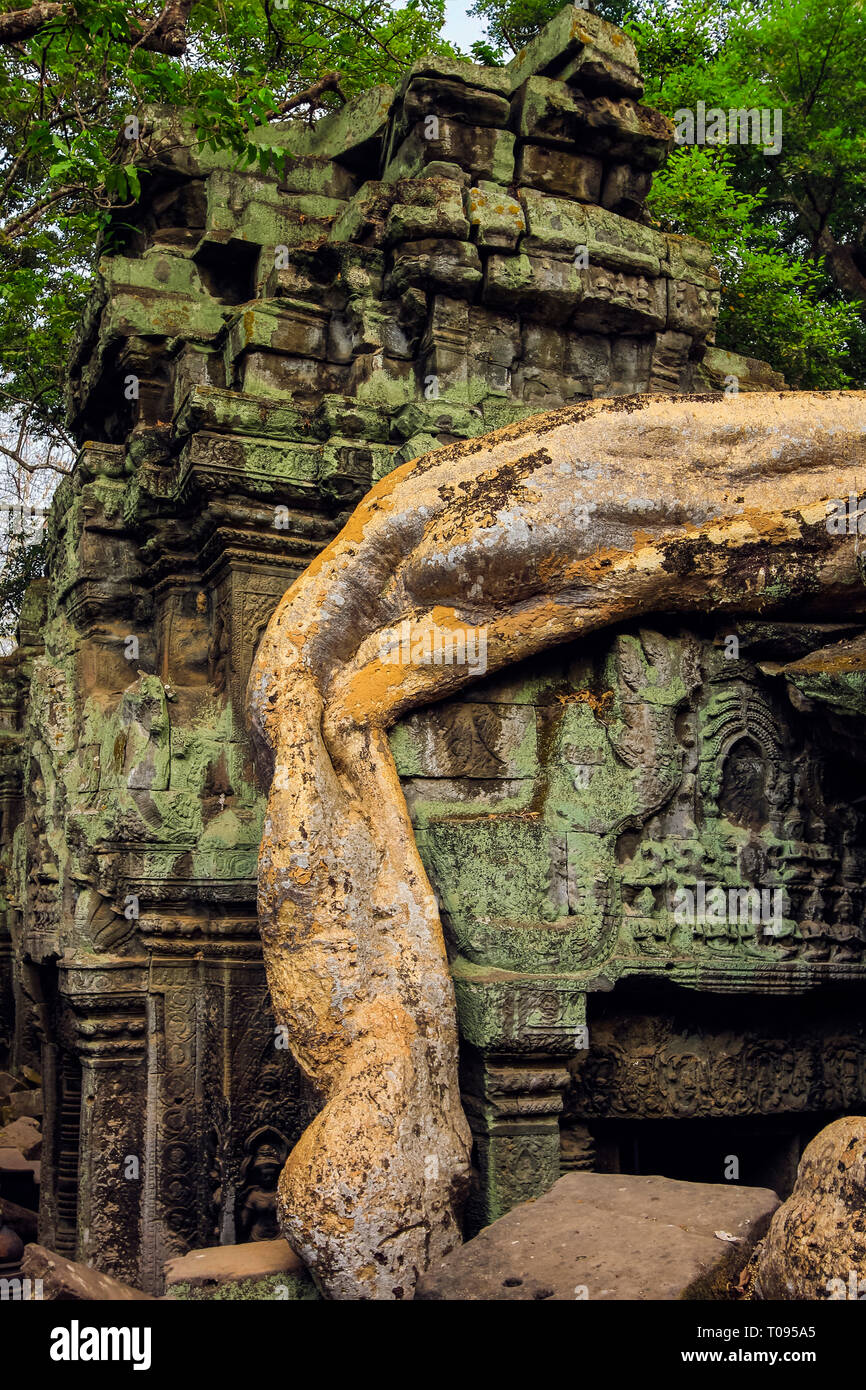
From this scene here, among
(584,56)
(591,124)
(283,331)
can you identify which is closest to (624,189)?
(591,124)

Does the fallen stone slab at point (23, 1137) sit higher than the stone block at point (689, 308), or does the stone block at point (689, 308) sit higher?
the stone block at point (689, 308)

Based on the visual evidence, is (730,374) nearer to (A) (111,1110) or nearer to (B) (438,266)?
(B) (438,266)

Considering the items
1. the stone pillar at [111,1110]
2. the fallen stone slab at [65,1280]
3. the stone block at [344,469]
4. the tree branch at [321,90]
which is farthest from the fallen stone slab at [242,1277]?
the tree branch at [321,90]

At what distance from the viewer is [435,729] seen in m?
4.76

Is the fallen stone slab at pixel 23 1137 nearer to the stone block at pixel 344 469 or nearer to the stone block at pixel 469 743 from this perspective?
the stone block at pixel 344 469

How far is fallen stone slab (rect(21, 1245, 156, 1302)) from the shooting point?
362 cm

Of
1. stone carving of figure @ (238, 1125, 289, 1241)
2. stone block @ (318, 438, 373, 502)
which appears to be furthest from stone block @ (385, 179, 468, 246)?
stone carving of figure @ (238, 1125, 289, 1241)

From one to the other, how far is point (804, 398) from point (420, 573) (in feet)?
5.18

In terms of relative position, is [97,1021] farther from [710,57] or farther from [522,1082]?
[710,57]

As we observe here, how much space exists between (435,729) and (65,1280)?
2148 millimetres

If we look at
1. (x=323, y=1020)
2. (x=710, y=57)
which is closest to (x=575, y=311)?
(x=323, y=1020)

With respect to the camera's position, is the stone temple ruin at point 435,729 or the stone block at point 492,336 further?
the stone block at point 492,336

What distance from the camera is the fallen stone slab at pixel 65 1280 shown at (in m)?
3.62

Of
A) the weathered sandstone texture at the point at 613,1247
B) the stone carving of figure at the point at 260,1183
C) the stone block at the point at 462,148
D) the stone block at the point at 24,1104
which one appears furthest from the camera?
the stone block at the point at 24,1104
